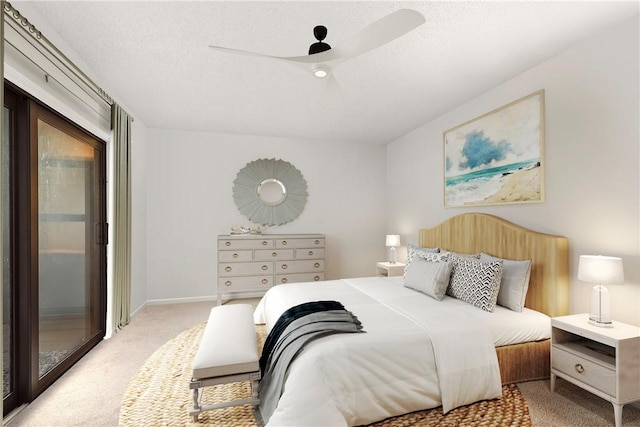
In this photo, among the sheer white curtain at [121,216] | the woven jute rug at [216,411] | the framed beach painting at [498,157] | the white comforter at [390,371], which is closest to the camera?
the white comforter at [390,371]

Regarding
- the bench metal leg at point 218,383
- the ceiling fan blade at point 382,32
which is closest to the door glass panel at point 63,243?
the bench metal leg at point 218,383

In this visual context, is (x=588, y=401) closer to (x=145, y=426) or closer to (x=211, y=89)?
(x=145, y=426)

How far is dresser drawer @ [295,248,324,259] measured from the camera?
4.59 m

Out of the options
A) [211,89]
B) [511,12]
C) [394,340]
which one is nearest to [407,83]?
[511,12]

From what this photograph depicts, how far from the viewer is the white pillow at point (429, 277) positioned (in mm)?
2715

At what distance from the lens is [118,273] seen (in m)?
3.27

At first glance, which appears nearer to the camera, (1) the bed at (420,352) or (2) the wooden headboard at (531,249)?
(1) the bed at (420,352)

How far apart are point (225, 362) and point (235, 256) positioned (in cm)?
263

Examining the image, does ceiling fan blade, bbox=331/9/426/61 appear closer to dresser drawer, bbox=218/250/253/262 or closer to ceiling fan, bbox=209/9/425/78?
ceiling fan, bbox=209/9/425/78

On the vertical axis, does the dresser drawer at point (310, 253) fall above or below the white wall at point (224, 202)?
below

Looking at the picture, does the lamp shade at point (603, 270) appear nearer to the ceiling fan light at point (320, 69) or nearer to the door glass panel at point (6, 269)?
the ceiling fan light at point (320, 69)

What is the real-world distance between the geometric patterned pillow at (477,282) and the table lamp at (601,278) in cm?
56

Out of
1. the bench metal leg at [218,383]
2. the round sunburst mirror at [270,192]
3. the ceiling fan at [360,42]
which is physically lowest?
the bench metal leg at [218,383]

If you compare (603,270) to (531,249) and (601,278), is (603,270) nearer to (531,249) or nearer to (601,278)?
(601,278)
